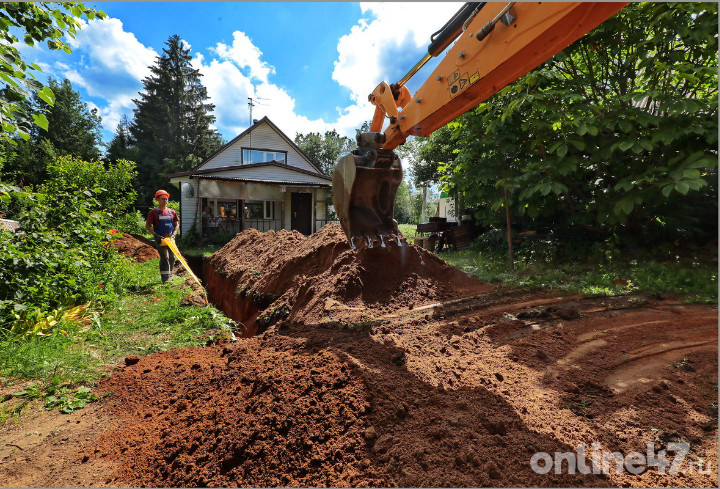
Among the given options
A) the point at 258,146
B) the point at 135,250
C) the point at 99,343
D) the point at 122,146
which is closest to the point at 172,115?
the point at 122,146

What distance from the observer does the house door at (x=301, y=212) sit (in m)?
17.7

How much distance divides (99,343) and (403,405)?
3359 mm

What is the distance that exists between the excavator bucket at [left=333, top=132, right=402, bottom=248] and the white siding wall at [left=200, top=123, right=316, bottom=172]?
15745 mm

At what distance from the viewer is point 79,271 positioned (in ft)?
13.6

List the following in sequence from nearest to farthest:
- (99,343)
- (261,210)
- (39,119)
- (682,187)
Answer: (39,119)
(99,343)
(682,187)
(261,210)

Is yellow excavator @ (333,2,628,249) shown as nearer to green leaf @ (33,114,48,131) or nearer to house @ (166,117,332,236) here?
green leaf @ (33,114,48,131)

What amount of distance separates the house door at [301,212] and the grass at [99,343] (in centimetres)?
1244

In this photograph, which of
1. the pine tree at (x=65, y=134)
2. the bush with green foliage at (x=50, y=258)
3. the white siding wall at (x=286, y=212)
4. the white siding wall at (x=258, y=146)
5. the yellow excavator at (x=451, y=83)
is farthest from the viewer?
the pine tree at (x=65, y=134)

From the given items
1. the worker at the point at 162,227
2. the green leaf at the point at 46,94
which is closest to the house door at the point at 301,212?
the worker at the point at 162,227

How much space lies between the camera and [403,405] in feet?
6.48

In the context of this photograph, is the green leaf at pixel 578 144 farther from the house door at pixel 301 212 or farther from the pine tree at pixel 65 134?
the pine tree at pixel 65 134

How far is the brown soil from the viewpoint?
1616 mm

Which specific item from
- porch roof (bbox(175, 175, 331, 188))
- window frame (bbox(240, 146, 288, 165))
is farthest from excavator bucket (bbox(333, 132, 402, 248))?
window frame (bbox(240, 146, 288, 165))

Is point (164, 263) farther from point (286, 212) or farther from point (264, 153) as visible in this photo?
point (264, 153)
